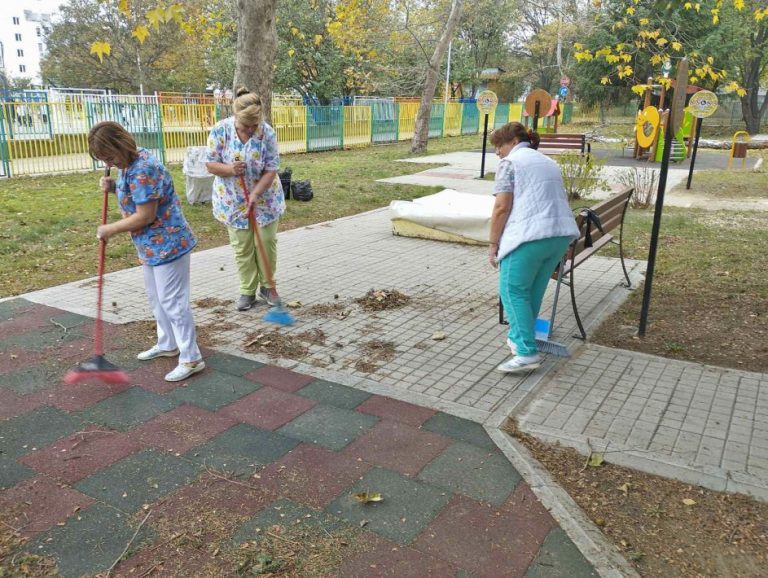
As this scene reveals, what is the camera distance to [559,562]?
2.62 m

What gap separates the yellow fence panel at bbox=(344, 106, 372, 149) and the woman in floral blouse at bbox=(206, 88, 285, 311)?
20.2m

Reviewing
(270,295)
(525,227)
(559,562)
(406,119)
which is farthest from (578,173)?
(406,119)

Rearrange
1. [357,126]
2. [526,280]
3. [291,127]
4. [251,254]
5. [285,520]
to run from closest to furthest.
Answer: [285,520] → [526,280] → [251,254] → [291,127] → [357,126]

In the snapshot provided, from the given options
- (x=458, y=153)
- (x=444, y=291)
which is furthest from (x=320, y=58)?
(x=444, y=291)

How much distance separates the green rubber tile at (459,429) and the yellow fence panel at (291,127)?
63.3 feet

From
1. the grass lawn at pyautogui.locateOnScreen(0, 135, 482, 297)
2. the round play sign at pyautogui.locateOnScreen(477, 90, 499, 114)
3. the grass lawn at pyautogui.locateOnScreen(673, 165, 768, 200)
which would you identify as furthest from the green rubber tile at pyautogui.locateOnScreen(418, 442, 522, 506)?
the round play sign at pyautogui.locateOnScreen(477, 90, 499, 114)

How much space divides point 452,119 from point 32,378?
102 feet

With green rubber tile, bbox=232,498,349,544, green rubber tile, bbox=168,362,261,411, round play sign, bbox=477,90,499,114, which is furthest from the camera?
round play sign, bbox=477,90,499,114

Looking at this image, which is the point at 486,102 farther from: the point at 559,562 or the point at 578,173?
the point at 559,562

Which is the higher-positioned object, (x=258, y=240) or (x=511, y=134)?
(x=511, y=134)

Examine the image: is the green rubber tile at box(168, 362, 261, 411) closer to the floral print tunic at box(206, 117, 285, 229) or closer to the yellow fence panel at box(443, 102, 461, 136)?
the floral print tunic at box(206, 117, 285, 229)

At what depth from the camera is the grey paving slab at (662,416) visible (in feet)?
11.0

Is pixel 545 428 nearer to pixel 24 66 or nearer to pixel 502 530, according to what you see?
pixel 502 530

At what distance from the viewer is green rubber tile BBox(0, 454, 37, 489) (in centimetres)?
309
